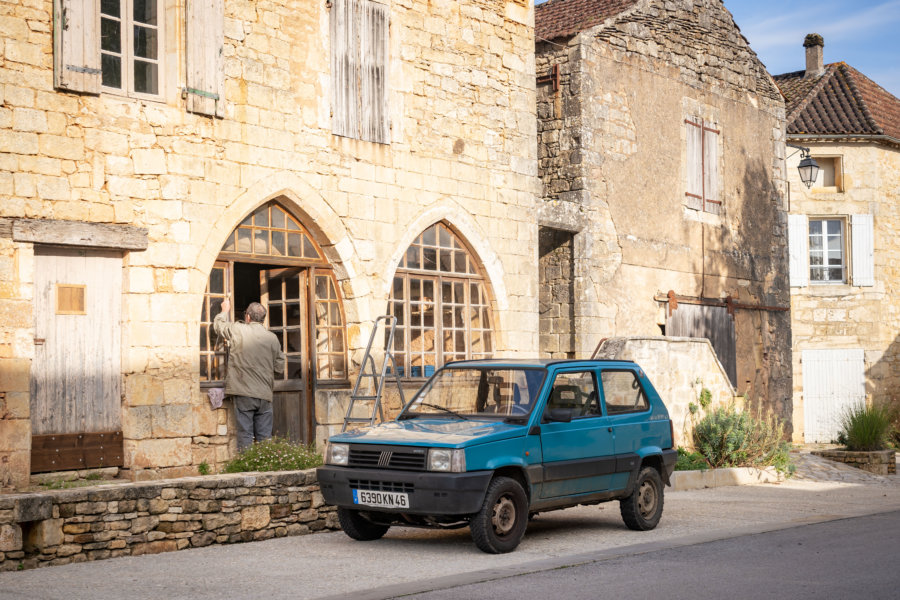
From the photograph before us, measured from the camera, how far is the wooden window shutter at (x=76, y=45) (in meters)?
10.0

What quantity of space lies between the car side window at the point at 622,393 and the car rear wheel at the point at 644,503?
1.94ft

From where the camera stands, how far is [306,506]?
9773 mm

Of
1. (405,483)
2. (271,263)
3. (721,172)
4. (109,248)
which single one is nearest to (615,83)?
(721,172)

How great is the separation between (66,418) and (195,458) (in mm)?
1377

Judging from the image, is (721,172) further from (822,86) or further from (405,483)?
(405,483)

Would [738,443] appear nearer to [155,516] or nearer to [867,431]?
[867,431]

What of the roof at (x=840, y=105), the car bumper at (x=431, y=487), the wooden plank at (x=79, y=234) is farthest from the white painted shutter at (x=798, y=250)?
the car bumper at (x=431, y=487)

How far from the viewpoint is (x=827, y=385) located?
25.1 m

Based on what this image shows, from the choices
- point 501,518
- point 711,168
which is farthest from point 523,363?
point 711,168

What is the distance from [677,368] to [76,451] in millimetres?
8824

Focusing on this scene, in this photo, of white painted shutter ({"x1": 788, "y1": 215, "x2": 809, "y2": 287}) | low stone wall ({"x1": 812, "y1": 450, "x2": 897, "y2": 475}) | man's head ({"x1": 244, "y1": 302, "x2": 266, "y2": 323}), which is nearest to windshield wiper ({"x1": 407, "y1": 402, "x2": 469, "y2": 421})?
man's head ({"x1": 244, "y1": 302, "x2": 266, "y2": 323})

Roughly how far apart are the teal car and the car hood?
1cm

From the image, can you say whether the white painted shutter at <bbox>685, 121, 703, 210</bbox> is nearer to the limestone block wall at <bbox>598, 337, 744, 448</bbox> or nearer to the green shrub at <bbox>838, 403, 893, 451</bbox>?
the limestone block wall at <bbox>598, 337, 744, 448</bbox>

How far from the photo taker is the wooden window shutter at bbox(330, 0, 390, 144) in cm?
1270
